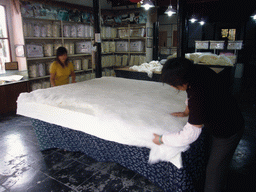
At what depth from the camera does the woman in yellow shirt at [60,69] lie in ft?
11.5

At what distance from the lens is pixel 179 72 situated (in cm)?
130

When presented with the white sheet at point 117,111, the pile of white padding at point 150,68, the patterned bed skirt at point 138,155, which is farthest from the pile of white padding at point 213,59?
the patterned bed skirt at point 138,155

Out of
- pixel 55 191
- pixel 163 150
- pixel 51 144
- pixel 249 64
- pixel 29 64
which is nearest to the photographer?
pixel 163 150

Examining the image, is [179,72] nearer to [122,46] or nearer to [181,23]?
[181,23]

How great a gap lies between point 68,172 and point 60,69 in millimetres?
1944

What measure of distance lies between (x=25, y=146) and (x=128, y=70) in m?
2.88

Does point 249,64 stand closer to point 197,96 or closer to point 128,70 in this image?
point 128,70

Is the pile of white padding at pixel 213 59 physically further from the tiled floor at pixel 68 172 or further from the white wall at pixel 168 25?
the white wall at pixel 168 25

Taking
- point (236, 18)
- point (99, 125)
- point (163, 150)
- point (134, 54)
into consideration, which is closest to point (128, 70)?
point (134, 54)

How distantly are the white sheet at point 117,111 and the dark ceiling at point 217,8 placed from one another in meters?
4.38

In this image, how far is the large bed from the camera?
1570mm

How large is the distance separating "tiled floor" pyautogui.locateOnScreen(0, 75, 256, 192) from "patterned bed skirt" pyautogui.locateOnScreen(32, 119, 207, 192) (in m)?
0.16

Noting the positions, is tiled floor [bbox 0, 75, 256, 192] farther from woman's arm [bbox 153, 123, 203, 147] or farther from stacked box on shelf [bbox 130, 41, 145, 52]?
stacked box on shelf [bbox 130, 41, 145, 52]

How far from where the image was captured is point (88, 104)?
2057mm
